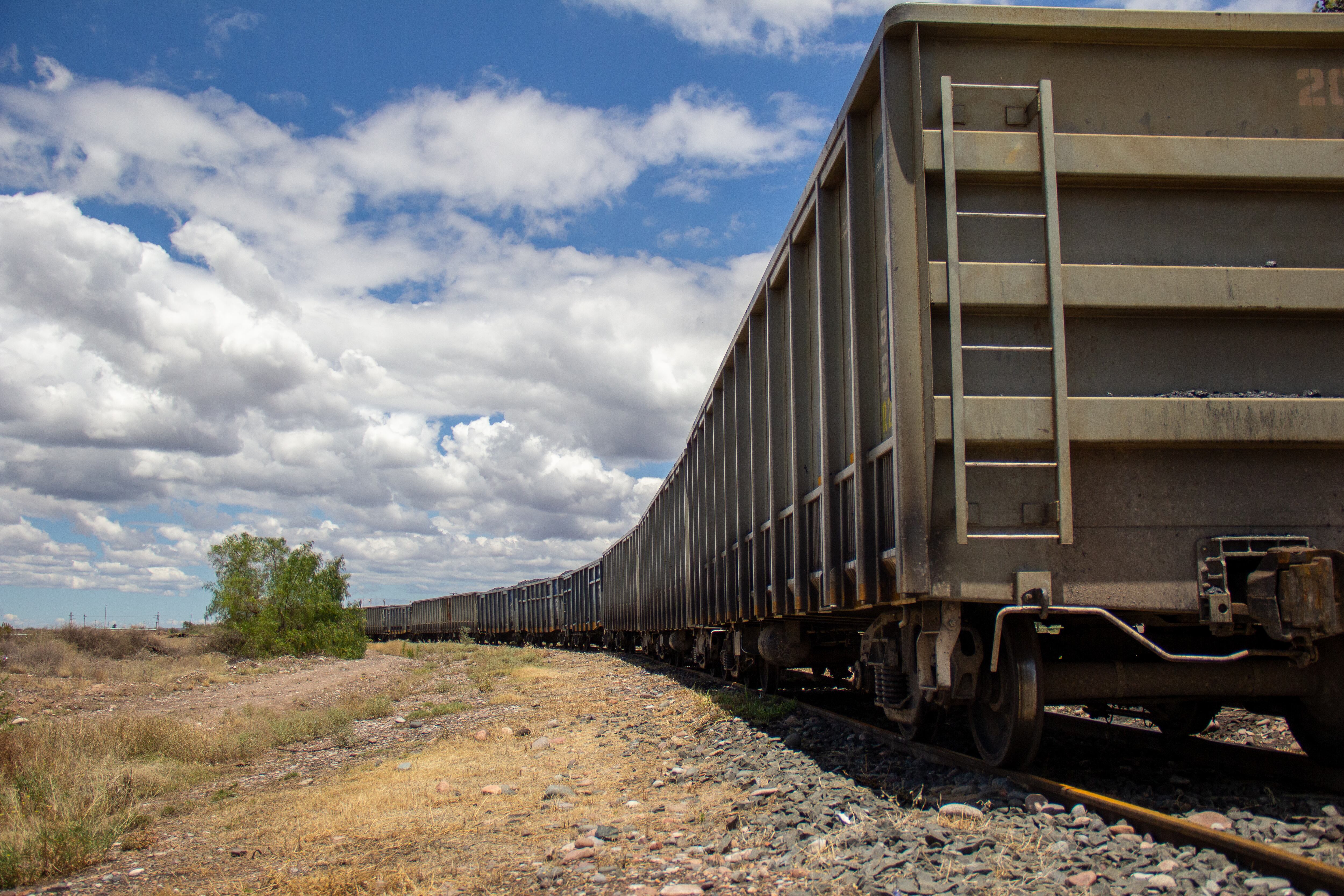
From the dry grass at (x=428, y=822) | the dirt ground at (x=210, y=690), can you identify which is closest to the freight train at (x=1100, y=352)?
the dry grass at (x=428, y=822)

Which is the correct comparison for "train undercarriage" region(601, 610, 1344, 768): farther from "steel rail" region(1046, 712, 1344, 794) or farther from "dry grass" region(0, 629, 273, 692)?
"dry grass" region(0, 629, 273, 692)

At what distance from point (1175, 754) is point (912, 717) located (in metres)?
1.71

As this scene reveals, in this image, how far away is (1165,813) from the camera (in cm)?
430

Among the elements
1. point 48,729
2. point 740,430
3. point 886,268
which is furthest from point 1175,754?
point 48,729

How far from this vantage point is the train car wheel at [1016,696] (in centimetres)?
478

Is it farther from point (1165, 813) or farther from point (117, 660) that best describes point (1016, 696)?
point (117, 660)

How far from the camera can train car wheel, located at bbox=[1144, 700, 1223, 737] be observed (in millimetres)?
5863

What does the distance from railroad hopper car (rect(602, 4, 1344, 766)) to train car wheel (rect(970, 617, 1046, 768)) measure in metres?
0.01

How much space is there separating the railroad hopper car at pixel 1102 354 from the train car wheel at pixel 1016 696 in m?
0.01

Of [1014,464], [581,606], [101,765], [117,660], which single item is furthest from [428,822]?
[117,660]

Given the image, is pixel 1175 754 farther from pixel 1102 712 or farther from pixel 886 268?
pixel 886 268

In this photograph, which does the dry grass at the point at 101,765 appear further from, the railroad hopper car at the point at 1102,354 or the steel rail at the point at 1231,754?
the steel rail at the point at 1231,754

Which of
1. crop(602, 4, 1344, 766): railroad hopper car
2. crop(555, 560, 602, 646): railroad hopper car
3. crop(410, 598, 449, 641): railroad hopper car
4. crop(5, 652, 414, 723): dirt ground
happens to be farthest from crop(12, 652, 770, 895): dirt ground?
crop(410, 598, 449, 641): railroad hopper car

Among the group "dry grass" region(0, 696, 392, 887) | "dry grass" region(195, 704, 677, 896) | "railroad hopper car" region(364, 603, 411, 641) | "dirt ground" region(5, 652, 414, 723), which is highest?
"dry grass" region(195, 704, 677, 896)
